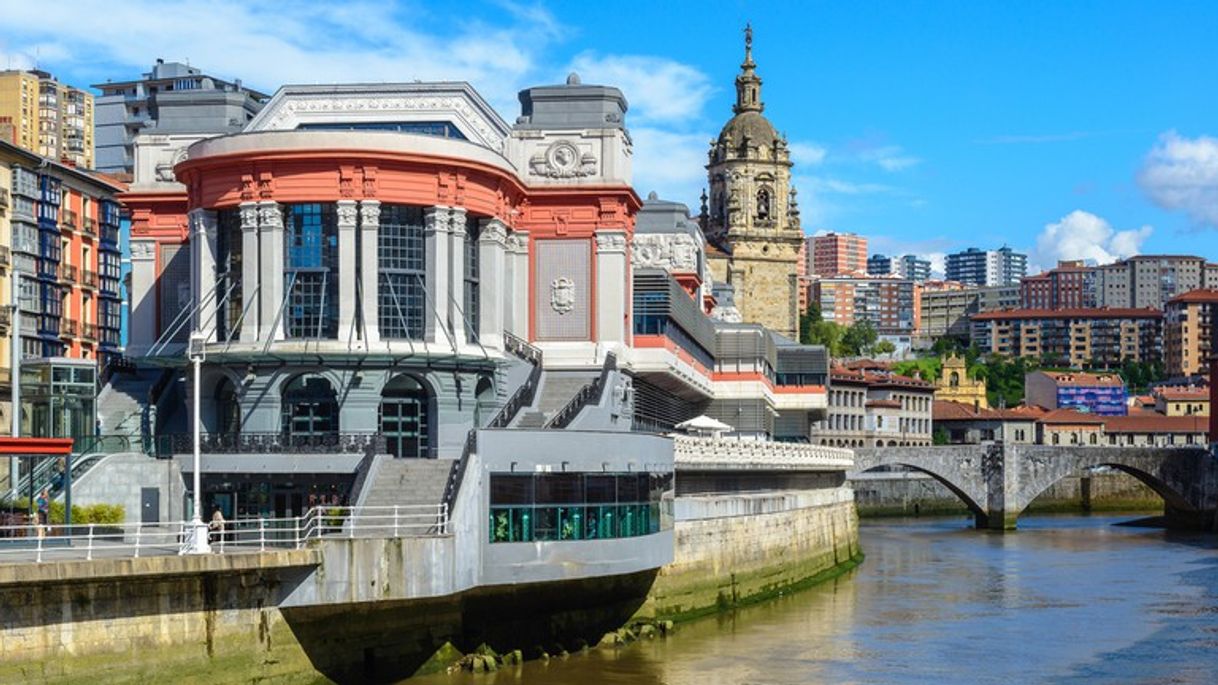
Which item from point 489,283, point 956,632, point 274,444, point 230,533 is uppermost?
point 489,283

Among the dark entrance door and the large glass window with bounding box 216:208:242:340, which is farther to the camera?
the large glass window with bounding box 216:208:242:340

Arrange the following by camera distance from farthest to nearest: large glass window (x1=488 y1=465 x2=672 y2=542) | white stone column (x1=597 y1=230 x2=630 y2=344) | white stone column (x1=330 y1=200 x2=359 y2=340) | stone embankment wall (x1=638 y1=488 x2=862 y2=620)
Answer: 1. white stone column (x1=597 y1=230 x2=630 y2=344)
2. stone embankment wall (x1=638 y1=488 x2=862 y2=620)
3. white stone column (x1=330 y1=200 x2=359 y2=340)
4. large glass window (x1=488 y1=465 x2=672 y2=542)

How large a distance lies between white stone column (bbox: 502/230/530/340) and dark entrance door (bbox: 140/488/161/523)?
19.6 meters

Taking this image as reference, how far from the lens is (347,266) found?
196 feet

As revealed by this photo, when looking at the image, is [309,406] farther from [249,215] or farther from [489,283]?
[489,283]

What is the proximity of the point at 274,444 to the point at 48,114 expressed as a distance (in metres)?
147

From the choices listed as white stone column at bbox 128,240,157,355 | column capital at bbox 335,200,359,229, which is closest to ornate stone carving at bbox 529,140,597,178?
column capital at bbox 335,200,359,229

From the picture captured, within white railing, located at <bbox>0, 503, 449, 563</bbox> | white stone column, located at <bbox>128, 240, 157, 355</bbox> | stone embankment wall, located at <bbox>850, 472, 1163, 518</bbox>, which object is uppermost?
white stone column, located at <bbox>128, 240, 157, 355</bbox>

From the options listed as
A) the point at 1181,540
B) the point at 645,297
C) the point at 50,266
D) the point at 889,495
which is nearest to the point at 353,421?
the point at 645,297

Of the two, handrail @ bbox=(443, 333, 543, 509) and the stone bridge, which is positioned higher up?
handrail @ bbox=(443, 333, 543, 509)

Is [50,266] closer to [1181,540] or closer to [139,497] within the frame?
[139,497]

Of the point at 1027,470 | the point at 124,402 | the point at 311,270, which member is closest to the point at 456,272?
the point at 311,270

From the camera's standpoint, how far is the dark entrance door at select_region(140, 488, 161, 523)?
172ft

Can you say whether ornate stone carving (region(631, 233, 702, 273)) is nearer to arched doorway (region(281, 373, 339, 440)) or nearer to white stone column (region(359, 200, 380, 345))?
white stone column (region(359, 200, 380, 345))
